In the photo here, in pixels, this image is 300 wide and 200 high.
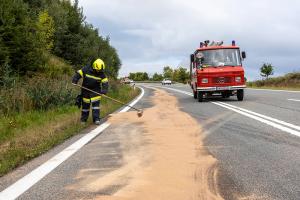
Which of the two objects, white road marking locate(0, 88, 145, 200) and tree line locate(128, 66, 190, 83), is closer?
white road marking locate(0, 88, 145, 200)

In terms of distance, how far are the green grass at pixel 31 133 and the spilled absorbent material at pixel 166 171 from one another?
1456 mm

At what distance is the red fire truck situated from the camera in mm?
19031

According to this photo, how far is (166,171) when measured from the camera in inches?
210

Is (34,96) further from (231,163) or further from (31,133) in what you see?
(231,163)

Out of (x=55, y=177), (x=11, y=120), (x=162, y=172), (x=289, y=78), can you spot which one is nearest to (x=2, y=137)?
(x=11, y=120)

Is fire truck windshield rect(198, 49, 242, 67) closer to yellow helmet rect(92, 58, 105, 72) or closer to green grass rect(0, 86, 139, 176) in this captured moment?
green grass rect(0, 86, 139, 176)

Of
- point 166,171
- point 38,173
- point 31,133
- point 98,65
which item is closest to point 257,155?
point 166,171

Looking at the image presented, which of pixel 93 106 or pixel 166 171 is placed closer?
pixel 166 171

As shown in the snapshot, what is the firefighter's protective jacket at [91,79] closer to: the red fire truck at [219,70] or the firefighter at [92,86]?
the firefighter at [92,86]

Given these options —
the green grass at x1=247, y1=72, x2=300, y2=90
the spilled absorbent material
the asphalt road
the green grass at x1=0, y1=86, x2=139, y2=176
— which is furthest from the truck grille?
the green grass at x1=247, y1=72, x2=300, y2=90

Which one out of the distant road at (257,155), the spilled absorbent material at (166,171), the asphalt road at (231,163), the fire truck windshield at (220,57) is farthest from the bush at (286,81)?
the spilled absorbent material at (166,171)

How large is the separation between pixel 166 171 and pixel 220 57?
47.7 feet

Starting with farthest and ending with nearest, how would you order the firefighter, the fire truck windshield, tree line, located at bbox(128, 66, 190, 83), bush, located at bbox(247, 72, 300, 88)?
tree line, located at bbox(128, 66, 190, 83) → bush, located at bbox(247, 72, 300, 88) → the fire truck windshield → the firefighter

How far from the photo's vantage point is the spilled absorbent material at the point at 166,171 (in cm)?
434
